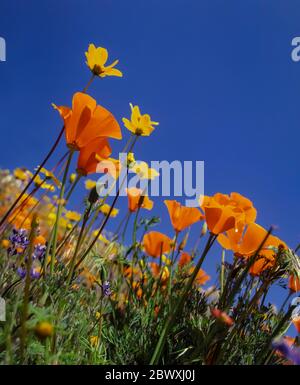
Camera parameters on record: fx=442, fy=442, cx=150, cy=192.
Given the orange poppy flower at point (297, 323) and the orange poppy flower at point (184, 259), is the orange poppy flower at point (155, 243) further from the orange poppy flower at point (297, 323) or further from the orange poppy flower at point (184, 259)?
the orange poppy flower at point (297, 323)

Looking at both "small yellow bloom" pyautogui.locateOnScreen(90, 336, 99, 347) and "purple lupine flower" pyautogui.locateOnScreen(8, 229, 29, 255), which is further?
"purple lupine flower" pyautogui.locateOnScreen(8, 229, 29, 255)

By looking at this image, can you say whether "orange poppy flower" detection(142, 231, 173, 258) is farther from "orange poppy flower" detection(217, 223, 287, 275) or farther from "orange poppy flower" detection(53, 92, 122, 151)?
"orange poppy flower" detection(53, 92, 122, 151)

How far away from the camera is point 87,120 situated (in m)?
1.21

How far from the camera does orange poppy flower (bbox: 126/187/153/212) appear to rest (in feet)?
5.27

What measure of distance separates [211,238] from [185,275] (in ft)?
1.63

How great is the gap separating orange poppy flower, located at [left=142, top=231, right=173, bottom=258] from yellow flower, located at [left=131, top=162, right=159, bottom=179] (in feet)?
0.91

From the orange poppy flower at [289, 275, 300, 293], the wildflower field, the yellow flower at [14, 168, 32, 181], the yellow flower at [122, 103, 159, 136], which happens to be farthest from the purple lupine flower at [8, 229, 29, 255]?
the yellow flower at [14, 168, 32, 181]

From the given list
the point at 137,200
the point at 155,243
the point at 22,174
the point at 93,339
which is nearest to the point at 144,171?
the point at 137,200

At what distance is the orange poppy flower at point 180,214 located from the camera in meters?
1.52

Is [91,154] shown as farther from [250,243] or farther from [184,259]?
[184,259]

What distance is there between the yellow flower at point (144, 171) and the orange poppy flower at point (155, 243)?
28cm

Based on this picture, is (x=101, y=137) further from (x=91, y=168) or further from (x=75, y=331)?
(x=75, y=331)

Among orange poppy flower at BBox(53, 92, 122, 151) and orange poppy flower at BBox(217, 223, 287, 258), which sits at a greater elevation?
orange poppy flower at BBox(53, 92, 122, 151)
